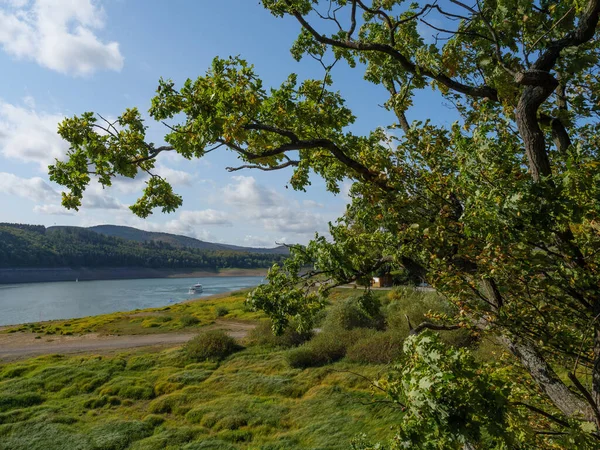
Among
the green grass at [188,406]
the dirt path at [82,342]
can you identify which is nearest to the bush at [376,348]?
the green grass at [188,406]

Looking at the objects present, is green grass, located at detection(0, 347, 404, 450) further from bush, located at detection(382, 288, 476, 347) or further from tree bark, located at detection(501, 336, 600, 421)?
tree bark, located at detection(501, 336, 600, 421)

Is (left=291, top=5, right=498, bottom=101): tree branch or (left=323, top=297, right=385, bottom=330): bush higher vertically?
(left=291, top=5, right=498, bottom=101): tree branch

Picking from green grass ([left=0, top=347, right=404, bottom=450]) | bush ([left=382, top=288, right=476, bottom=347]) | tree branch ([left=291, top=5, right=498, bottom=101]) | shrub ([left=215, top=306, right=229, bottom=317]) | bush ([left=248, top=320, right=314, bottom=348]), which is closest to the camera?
tree branch ([left=291, top=5, right=498, bottom=101])

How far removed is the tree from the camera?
3.66 metres

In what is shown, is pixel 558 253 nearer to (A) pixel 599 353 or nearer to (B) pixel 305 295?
(A) pixel 599 353

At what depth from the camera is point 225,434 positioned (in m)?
16.0

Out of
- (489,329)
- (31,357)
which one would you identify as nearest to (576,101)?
(489,329)

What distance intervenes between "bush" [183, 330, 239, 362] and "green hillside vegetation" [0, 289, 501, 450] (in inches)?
3.5

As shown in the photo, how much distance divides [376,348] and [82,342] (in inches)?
1268

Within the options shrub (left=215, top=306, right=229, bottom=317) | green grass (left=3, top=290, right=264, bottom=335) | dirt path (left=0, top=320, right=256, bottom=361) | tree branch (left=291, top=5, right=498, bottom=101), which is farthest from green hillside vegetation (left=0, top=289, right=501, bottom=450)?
shrub (left=215, top=306, right=229, bottom=317)

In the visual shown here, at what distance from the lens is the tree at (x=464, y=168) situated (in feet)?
12.0

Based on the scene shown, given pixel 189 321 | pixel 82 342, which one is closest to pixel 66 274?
pixel 189 321

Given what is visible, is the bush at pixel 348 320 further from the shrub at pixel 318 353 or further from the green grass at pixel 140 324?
the green grass at pixel 140 324

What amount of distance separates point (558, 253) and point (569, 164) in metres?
1.78
